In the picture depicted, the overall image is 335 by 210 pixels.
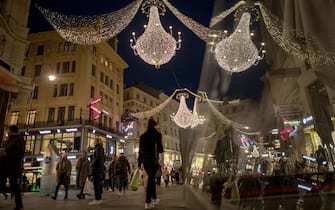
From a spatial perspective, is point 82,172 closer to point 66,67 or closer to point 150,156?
point 150,156

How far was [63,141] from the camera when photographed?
32.2 m

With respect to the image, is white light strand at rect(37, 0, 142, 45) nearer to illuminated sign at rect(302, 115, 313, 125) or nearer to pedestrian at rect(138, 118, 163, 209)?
pedestrian at rect(138, 118, 163, 209)

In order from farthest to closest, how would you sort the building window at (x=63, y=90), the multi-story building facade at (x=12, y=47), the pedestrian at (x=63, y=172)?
the building window at (x=63, y=90) < the multi-story building facade at (x=12, y=47) < the pedestrian at (x=63, y=172)

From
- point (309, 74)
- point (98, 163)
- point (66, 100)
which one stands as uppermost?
point (66, 100)

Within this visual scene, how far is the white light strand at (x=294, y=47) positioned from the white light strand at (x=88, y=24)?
11.6ft

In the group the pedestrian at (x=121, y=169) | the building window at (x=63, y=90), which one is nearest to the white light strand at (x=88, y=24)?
the pedestrian at (x=121, y=169)

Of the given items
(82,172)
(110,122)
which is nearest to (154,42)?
(82,172)

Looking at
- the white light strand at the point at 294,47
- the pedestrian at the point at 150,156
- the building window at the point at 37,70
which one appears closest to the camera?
the white light strand at the point at 294,47

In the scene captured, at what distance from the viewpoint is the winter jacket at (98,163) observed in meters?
8.14

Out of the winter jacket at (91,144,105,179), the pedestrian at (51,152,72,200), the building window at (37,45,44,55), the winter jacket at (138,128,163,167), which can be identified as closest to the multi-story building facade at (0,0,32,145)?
the pedestrian at (51,152,72,200)

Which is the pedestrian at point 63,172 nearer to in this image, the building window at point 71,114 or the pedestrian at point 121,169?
the pedestrian at point 121,169

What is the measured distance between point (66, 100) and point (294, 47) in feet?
112

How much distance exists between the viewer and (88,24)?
24.4 ft

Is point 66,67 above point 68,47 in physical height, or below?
below
